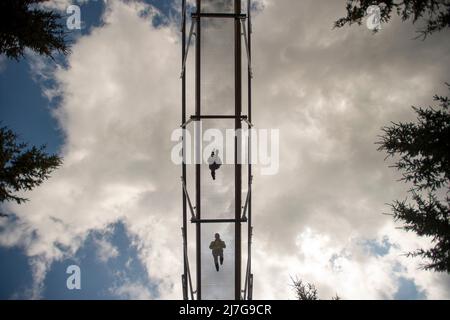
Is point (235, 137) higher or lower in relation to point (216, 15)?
lower

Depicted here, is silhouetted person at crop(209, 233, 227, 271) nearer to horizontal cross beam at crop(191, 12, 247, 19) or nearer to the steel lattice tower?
the steel lattice tower

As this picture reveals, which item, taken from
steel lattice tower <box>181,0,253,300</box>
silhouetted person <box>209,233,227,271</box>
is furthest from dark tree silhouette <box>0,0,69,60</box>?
silhouetted person <box>209,233,227,271</box>

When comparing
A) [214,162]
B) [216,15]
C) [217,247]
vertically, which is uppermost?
[216,15]

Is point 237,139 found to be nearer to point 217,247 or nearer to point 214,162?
point 214,162

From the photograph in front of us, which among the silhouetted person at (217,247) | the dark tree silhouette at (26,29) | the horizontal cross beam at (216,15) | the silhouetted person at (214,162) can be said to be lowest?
the silhouetted person at (217,247)

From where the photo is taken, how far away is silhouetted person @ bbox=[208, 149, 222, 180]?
28.1 feet

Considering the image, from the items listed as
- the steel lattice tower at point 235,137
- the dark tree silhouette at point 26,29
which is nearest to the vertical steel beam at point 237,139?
the steel lattice tower at point 235,137

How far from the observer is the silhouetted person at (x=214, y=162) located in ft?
28.1

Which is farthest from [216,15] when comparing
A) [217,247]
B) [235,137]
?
[217,247]

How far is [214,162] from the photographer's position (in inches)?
337

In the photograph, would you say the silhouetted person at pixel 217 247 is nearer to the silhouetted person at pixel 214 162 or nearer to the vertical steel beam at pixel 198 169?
the vertical steel beam at pixel 198 169
